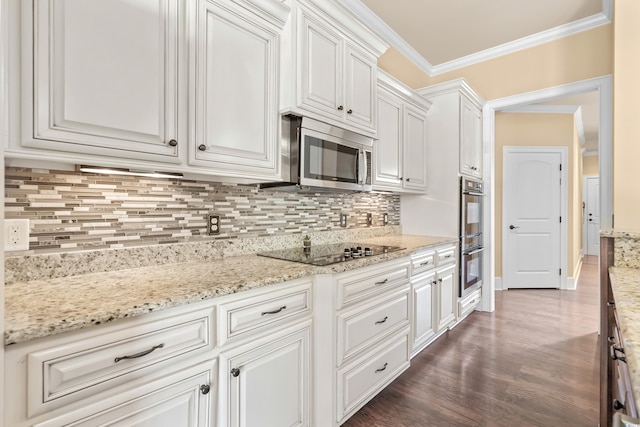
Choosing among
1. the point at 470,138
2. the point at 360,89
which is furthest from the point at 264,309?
the point at 470,138

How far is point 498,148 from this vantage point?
4.82 metres

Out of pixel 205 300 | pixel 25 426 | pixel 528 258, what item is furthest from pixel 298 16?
pixel 528 258

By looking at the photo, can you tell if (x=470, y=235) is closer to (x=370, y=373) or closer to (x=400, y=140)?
(x=400, y=140)

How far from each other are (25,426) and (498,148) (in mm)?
5518

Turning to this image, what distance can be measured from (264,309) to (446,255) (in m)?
2.05

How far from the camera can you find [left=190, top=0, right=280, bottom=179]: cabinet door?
142cm

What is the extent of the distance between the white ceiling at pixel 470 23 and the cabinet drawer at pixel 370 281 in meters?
2.24

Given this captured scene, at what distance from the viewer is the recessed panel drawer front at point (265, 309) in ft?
3.88

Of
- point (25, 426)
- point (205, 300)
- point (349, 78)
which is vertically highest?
point (349, 78)

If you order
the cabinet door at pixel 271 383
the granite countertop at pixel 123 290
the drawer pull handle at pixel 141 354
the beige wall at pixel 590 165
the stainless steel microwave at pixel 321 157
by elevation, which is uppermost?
the beige wall at pixel 590 165

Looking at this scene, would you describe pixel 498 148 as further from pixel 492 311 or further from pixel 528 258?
pixel 492 311

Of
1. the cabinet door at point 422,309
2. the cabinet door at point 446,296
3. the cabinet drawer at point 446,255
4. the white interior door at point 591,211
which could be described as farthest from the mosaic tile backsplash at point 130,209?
the white interior door at point 591,211

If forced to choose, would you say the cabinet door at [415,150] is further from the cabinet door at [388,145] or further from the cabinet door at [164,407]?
the cabinet door at [164,407]

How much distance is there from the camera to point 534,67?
3.31 metres
